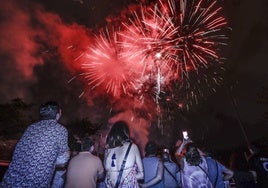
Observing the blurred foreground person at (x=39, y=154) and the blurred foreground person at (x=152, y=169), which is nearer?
the blurred foreground person at (x=39, y=154)

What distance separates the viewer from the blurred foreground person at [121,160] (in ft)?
13.4

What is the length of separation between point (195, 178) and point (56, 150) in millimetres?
2755

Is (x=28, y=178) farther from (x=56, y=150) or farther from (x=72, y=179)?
(x=72, y=179)

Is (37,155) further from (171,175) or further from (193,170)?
(171,175)

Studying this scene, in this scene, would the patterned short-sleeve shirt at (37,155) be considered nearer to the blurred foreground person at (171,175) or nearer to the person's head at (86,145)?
the person's head at (86,145)

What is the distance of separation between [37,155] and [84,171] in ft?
2.76

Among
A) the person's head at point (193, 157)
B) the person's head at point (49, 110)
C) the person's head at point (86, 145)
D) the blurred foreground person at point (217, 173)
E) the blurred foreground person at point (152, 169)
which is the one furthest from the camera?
the blurred foreground person at point (217, 173)

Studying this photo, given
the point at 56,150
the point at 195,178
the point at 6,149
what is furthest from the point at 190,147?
the point at 6,149

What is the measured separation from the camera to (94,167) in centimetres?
405

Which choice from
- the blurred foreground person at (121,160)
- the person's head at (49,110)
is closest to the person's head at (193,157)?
the blurred foreground person at (121,160)

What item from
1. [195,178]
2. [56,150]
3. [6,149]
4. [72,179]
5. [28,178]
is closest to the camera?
[28,178]

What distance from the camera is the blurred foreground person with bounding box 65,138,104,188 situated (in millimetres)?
3912

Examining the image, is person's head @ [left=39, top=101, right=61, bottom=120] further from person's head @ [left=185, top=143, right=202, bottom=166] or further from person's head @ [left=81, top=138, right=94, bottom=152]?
person's head @ [left=185, top=143, right=202, bottom=166]

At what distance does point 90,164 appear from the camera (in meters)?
4.04
